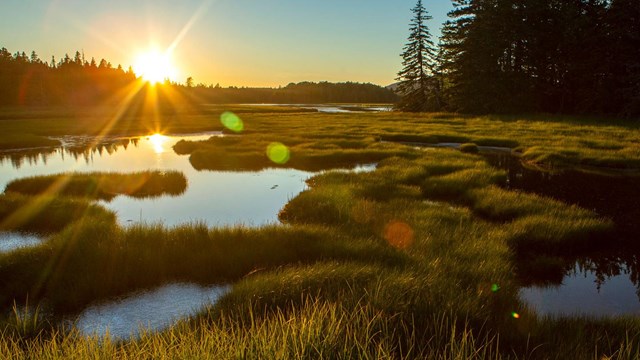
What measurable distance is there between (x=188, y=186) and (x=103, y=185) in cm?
319

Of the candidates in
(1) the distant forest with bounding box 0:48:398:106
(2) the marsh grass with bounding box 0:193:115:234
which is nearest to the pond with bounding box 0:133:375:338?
(2) the marsh grass with bounding box 0:193:115:234

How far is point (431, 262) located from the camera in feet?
23.6

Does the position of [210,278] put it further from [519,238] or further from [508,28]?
[508,28]

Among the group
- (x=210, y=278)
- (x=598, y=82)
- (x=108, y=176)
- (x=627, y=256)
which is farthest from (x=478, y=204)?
(x=598, y=82)

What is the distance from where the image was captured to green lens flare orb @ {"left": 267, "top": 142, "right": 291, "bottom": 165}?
73.6 ft

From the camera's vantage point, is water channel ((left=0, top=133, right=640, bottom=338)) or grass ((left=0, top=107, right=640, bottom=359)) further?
water channel ((left=0, top=133, right=640, bottom=338))

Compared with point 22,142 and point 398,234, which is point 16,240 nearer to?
point 398,234

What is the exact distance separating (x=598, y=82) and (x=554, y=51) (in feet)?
23.1

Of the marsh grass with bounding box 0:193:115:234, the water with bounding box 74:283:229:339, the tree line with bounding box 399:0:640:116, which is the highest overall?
the tree line with bounding box 399:0:640:116

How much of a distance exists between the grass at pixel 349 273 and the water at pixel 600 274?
0.39m

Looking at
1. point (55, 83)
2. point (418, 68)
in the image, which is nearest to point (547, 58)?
point (418, 68)

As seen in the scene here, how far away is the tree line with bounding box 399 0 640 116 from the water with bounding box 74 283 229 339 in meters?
41.7

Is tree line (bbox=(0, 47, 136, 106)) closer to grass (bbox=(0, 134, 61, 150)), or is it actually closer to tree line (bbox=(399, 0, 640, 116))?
grass (bbox=(0, 134, 61, 150))

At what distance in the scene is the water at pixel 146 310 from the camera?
575cm
